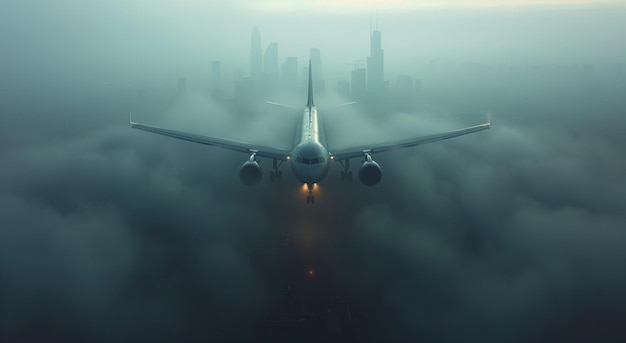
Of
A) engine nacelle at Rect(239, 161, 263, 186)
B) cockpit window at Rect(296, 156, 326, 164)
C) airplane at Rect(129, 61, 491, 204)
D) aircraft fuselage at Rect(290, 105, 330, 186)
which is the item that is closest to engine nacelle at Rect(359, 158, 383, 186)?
airplane at Rect(129, 61, 491, 204)

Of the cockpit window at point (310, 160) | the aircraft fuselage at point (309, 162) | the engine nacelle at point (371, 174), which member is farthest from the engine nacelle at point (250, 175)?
the engine nacelle at point (371, 174)

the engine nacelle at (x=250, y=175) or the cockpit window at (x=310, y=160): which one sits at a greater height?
the engine nacelle at (x=250, y=175)

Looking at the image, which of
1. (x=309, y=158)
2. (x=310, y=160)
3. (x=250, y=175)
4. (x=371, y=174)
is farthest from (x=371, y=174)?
(x=250, y=175)

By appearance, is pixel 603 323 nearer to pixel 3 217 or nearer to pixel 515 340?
pixel 515 340

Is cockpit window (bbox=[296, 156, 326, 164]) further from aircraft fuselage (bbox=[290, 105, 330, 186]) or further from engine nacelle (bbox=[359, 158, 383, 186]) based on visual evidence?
engine nacelle (bbox=[359, 158, 383, 186])

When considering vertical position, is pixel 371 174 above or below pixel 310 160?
below

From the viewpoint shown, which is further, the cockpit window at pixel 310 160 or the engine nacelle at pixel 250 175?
the engine nacelle at pixel 250 175

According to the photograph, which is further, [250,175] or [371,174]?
[371,174]

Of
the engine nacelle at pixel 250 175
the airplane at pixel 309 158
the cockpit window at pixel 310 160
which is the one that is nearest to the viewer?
the cockpit window at pixel 310 160

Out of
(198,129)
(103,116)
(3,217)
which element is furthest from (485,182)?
(103,116)

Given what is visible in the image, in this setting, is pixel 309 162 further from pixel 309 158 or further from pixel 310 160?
pixel 309 158

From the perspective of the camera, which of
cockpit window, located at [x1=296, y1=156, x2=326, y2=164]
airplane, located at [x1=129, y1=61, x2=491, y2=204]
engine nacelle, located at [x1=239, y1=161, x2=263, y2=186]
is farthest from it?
engine nacelle, located at [x1=239, y1=161, x2=263, y2=186]

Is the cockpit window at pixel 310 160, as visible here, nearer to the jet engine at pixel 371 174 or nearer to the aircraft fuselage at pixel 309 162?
the aircraft fuselage at pixel 309 162
